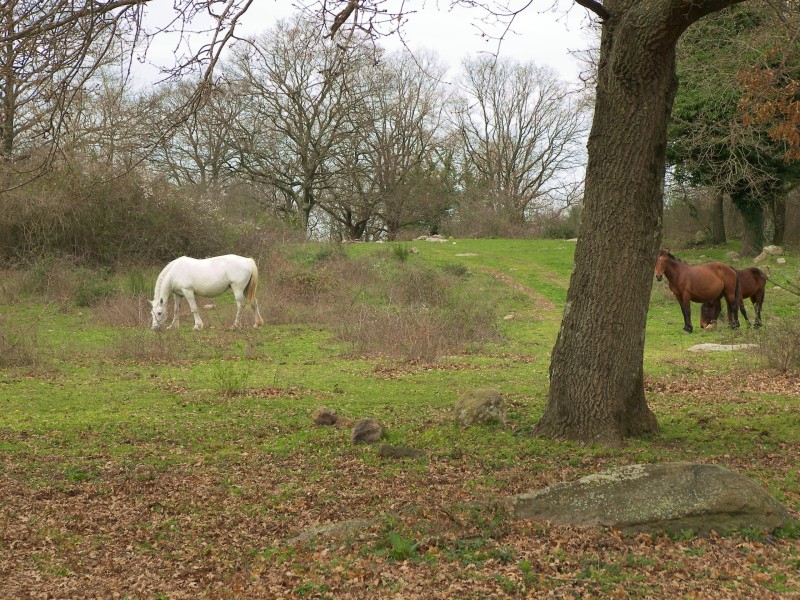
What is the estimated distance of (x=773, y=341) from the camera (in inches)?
515

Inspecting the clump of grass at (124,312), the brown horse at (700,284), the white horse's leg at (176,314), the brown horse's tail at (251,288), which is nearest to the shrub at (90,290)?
the clump of grass at (124,312)

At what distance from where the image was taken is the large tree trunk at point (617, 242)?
296 inches

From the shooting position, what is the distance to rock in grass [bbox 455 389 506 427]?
28.2ft

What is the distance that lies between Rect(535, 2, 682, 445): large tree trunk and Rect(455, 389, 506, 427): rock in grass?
28.2 inches

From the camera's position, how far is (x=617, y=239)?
25.3ft

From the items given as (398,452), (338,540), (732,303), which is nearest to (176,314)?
(732,303)

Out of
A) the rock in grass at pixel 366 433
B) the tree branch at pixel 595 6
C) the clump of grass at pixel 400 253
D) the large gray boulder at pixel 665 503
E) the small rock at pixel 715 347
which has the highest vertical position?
the tree branch at pixel 595 6

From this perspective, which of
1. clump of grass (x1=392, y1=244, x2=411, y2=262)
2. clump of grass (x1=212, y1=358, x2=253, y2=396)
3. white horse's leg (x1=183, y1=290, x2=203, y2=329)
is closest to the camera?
clump of grass (x1=212, y1=358, x2=253, y2=396)

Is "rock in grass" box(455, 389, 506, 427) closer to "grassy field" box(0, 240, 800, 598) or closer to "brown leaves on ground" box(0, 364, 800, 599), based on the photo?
"grassy field" box(0, 240, 800, 598)

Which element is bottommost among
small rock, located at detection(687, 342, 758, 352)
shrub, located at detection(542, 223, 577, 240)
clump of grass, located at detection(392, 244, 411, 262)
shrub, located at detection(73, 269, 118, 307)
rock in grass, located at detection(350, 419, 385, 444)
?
small rock, located at detection(687, 342, 758, 352)

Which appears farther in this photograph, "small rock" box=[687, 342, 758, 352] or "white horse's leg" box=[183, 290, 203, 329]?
"white horse's leg" box=[183, 290, 203, 329]

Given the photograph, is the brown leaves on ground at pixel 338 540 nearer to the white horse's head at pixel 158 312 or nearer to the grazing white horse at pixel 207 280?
the white horse's head at pixel 158 312

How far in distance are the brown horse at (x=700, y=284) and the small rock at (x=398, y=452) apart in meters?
13.5

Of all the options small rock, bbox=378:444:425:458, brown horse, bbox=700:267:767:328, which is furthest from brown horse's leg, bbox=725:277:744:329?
small rock, bbox=378:444:425:458
